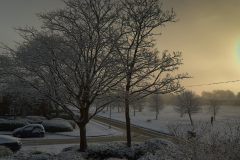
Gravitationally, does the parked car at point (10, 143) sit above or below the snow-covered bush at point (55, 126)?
above

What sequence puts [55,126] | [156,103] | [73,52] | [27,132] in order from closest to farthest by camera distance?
[73,52] < [27,132] < [55,126] < [156,103]

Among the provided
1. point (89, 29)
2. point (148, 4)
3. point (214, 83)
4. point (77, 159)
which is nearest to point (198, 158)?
point (77, 159)

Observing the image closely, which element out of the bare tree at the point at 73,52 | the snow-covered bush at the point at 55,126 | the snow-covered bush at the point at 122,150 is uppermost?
the bare tree at the point at 73,52

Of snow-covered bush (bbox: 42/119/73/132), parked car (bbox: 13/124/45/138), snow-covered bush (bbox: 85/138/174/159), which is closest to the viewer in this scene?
snow-covered bush (bbox: 85/138/174/159)

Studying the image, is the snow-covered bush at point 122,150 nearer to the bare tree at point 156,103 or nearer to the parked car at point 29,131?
the parked car at point 29,131

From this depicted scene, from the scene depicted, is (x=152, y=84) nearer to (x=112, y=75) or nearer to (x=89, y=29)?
(x=112, y=75)

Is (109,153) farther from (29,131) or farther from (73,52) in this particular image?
(29,131)

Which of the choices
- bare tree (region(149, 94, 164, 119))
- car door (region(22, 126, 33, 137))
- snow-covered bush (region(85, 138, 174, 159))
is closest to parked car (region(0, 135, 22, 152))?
snow-covered bush (region(85, 138, 174, 159))

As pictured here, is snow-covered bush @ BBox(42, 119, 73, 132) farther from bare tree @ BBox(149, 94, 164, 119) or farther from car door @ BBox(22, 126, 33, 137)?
bare tree @ BBox(149, 94, 164, 119)

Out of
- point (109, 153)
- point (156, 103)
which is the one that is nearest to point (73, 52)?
point (109, 153)

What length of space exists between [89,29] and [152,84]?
16.7 ft

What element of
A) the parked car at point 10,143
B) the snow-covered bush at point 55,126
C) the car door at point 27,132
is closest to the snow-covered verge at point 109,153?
the parked car at point 10,143

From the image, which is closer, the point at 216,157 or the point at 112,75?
the point at 216,157

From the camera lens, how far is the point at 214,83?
2117 cm
